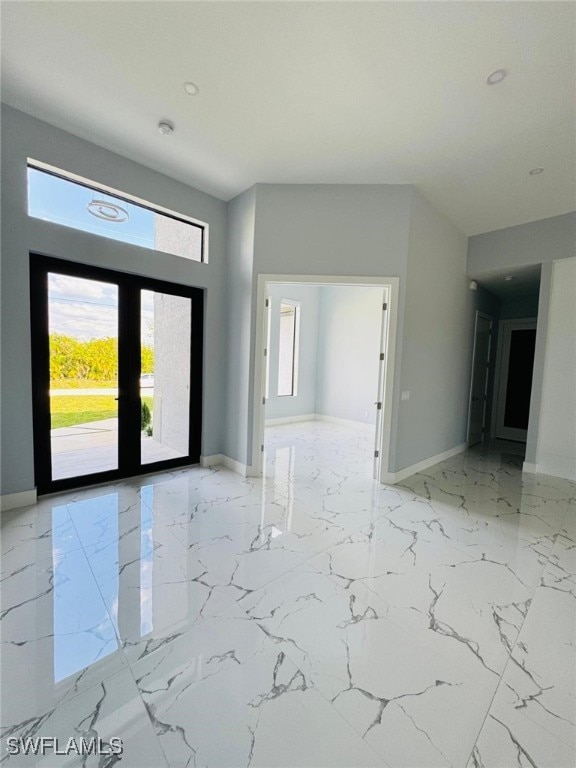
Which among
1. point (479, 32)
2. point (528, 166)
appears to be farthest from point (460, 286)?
point (479, 32)

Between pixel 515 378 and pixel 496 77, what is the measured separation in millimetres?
5599

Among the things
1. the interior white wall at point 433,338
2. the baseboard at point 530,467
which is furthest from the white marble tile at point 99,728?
the baseboard at point 530,467

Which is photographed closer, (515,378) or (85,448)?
(85,448)

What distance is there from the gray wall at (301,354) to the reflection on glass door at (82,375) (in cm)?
375

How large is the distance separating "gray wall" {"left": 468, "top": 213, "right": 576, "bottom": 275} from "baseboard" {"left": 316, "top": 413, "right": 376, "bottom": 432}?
3.41 metres

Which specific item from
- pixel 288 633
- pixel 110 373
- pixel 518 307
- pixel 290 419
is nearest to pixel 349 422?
pixel 290 419

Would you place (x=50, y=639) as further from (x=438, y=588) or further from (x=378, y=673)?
(x=438, y=588)

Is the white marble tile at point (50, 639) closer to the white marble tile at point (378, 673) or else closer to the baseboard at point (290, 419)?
the white marble tile at point (378, 673)

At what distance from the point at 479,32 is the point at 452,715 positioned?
139 inches

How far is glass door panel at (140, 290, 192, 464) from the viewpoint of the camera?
365 cm

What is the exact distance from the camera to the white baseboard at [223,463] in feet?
12.9

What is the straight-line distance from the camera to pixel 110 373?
3.42 metres

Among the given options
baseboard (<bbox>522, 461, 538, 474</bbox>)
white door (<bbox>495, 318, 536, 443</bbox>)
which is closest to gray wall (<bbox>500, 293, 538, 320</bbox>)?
white door (<bbox>495, 318, 536, 443</bbox>)

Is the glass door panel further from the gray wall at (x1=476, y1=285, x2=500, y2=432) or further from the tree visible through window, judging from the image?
the gray wall at (x1=476, y1=285, x2=500, y2=432)
